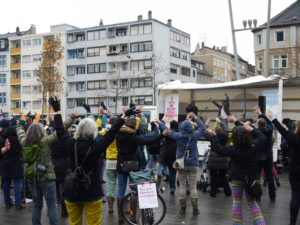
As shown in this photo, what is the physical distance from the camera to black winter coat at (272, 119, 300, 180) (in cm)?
737

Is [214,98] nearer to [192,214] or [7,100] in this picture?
[192,214]

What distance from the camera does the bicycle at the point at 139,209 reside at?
771 centimetres

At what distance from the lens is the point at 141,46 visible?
2822 inches

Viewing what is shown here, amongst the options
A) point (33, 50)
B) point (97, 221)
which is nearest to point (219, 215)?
point (97, 221)

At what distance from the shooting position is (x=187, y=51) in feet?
263

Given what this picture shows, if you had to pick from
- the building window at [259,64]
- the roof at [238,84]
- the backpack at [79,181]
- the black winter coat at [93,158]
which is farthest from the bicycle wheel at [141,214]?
the building window at [259,64]

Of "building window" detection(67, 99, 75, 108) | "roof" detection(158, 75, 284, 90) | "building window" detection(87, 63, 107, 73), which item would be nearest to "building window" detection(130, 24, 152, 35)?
"building window" detection(87, 63, 107, 73)

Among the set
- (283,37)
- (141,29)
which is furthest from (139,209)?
(141,29)

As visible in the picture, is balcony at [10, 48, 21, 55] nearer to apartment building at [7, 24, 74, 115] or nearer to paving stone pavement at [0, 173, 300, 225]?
apartment building at [7, 24, 74, 115]

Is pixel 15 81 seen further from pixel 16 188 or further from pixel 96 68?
pixel 16 188

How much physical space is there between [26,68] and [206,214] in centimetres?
7782

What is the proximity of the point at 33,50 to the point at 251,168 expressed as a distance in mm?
79834

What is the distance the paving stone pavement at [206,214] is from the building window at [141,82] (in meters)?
58.1

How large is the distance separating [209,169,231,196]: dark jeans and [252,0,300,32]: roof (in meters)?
52.3
